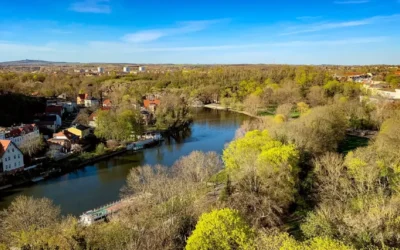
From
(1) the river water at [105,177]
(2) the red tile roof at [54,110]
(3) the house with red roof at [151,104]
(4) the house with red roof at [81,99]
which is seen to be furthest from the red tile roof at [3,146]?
(4) the house with red roof at [81,99]

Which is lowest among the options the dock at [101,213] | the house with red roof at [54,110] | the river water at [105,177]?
the river water at [105,177]

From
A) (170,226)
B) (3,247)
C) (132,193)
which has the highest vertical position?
(3,247)

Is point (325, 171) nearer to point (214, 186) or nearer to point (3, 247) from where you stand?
point (214, 186)

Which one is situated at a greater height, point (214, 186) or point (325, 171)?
point (325, 171)

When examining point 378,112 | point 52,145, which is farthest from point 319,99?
point 52,145

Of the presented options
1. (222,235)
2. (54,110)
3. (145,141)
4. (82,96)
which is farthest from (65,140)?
(82,96)

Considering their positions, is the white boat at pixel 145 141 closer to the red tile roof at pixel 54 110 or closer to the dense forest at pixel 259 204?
the dense forest at pixel 259 204
